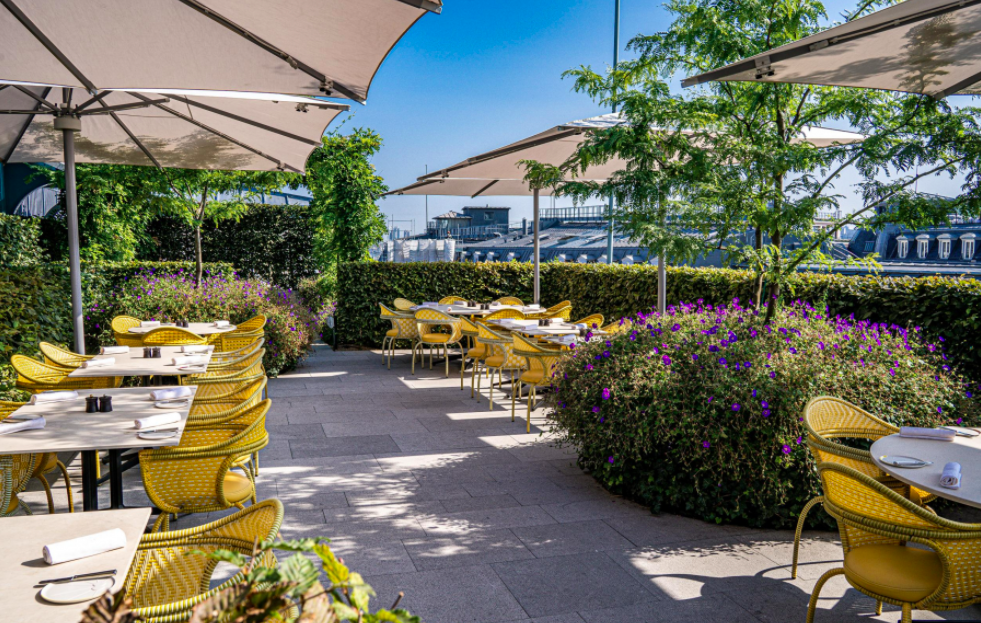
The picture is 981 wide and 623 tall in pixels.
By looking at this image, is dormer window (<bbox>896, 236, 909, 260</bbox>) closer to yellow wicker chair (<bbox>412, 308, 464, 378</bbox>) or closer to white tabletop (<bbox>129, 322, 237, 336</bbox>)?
yellow wicker chair (<bbox>412, 308, 464, 378</bbox>)

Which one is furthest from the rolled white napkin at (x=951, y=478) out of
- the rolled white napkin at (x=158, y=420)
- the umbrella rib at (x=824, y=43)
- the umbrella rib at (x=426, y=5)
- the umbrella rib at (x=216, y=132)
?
→ the umbrella rib at (x=216, y=132)

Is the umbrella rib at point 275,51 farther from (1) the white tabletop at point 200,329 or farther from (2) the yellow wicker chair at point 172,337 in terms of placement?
(1) the white tabletop at point 200,329

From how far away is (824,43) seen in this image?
11.0ft

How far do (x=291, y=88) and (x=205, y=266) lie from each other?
10169 mm

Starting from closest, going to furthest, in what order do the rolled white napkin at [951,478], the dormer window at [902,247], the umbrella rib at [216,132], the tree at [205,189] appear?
the rolled white napkin at [951,478]
the umbrella rib at [216,132]
the tree at [205,189]
the dormer window at [902,247]

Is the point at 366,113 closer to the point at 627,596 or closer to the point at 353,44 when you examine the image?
the point at 353,44

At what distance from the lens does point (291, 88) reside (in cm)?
377

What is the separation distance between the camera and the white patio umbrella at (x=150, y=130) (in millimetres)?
5055

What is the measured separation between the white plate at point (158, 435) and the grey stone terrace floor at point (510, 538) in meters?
1.15

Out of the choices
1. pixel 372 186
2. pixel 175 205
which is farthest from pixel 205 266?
pixel 372 186

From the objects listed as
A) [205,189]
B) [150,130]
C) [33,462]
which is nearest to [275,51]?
[33,462]

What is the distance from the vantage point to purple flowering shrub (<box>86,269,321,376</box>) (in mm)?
8812

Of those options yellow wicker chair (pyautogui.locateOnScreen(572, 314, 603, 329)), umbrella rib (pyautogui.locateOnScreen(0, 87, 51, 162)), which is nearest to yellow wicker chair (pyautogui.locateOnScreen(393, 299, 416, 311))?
yellow wicker chair (pyautogui.locateOnScreen(572, 314, 603, 329))

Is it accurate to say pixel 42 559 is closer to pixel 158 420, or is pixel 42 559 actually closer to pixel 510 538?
pixel 158 420
